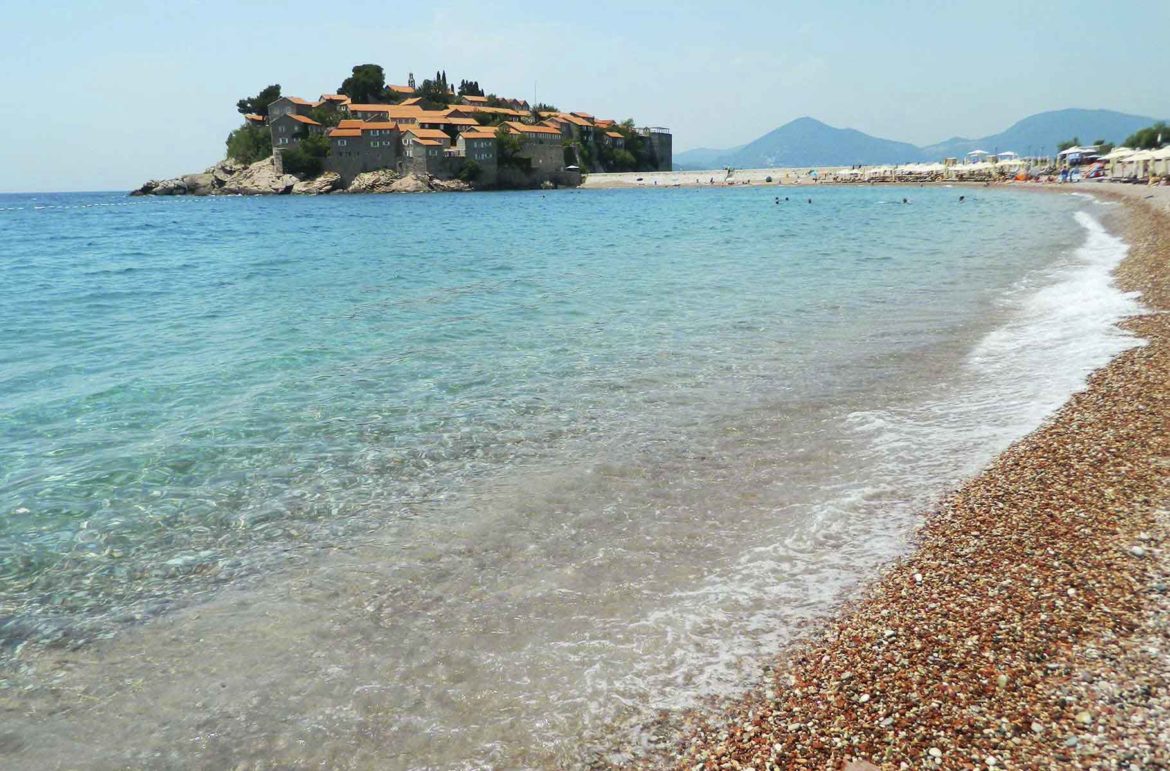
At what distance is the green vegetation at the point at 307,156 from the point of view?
11525 cm

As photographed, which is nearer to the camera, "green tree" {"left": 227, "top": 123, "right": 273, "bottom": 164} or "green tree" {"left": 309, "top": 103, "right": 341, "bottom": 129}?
"green tree" {"left": 309, "top": 103, "right": 341, "bottom": 129}

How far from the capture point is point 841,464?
806 cm

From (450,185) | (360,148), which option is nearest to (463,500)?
(450,185)

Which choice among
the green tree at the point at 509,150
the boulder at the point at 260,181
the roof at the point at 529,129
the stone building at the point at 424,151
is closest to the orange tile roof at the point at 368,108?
the stone building at the point at 424,151

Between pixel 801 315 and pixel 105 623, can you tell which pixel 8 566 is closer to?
pixel 105 623

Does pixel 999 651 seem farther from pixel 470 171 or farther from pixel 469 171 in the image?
pixel 470 171

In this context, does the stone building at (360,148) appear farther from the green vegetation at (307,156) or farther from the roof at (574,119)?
the roof at (574,119)

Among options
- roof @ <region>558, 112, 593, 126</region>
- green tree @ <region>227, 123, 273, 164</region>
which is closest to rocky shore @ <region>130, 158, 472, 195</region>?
green tree @ <region>227, 123, 273, 164</region>

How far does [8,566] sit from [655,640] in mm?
5821

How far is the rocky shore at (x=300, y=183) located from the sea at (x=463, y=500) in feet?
342

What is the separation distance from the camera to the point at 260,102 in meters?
136

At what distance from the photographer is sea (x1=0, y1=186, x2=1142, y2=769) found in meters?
4.63

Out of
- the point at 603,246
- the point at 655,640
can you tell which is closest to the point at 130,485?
the point at 655,640

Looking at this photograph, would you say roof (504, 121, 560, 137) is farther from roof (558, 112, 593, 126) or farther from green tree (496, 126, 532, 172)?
roof (558, 112, 593, 126)
